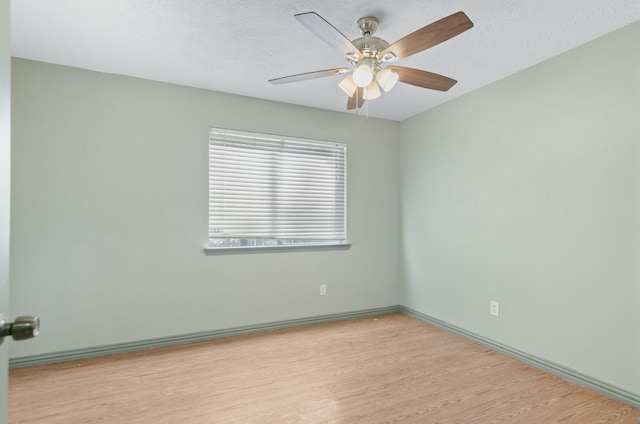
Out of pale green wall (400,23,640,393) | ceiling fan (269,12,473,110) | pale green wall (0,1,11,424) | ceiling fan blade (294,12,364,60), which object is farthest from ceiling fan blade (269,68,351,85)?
pale green wall (400,23,640,393)

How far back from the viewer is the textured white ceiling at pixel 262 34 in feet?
6.23

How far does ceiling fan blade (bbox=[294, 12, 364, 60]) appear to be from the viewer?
1.48 m

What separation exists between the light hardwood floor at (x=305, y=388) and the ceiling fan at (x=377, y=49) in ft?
6.49

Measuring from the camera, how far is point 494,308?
292 cm

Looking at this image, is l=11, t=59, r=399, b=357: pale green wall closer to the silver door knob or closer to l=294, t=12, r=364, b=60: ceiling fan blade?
l=294, t=12, r=364, b=60: ceiling fan blade

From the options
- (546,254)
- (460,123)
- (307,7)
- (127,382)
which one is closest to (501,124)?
(460,123)

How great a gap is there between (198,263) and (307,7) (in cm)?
231

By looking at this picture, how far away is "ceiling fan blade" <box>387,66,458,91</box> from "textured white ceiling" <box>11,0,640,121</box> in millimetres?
315

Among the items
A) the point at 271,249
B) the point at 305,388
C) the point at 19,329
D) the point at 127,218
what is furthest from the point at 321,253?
the point at 19,329

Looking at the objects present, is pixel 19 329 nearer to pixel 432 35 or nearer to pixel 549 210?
pixel 432 35

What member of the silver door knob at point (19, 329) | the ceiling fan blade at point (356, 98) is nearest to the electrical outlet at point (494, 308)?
the ceiling fan blade at point (356, 98)

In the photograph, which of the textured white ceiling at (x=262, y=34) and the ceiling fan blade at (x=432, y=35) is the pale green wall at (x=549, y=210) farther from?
the ceiling fan blade at (x=432, y=35)

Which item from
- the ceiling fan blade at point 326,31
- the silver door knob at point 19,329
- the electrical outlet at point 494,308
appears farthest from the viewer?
the electrical outlet at point 494,308

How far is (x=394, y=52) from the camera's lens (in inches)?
72.8
